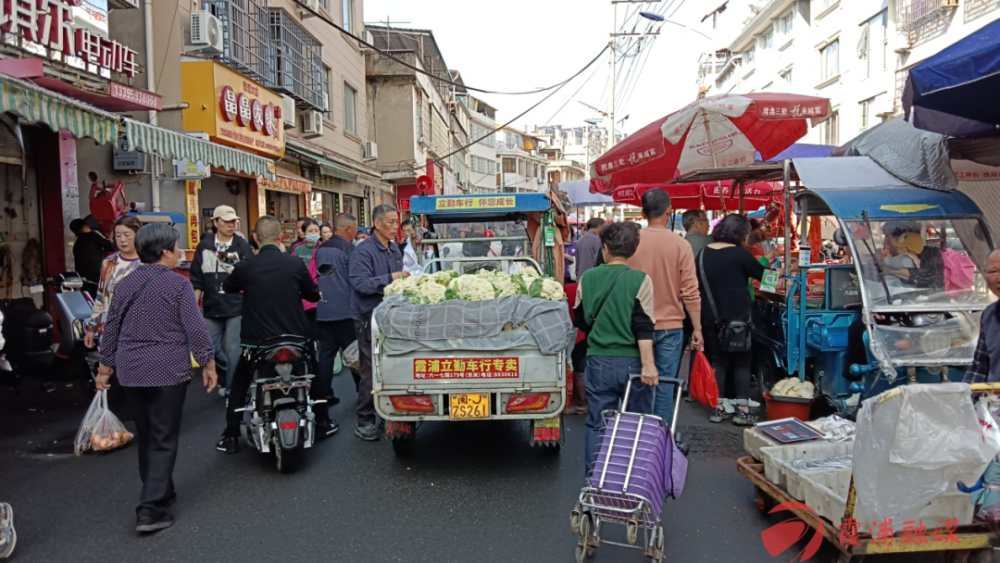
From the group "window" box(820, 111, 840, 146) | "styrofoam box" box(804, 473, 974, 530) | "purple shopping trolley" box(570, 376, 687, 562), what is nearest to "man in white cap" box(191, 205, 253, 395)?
"purple shopping trolley" box(570, 376, 687, 562)

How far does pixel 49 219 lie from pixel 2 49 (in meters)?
3.36

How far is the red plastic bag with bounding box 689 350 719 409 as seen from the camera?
6039 millimetres

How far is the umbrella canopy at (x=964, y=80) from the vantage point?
4566mm

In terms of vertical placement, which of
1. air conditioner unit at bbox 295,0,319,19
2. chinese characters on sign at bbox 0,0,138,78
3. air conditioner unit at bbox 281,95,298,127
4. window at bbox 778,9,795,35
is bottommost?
chinese characters on sign at bbox 0,0,138,78

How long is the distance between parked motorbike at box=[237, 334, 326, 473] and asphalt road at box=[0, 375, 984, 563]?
8.5 inches

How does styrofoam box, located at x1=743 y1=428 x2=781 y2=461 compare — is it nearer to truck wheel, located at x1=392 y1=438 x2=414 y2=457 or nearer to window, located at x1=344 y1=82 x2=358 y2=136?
truck wheel, located at x1=392 y1=438 x2=414 y2=457

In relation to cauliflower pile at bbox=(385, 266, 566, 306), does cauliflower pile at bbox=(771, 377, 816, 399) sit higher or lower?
lower

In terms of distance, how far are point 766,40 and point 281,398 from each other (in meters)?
32.5

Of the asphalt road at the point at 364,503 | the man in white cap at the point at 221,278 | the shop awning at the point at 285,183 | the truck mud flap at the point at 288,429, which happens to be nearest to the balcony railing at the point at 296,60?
the shop awning at the point at 285,183

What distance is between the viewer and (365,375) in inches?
236

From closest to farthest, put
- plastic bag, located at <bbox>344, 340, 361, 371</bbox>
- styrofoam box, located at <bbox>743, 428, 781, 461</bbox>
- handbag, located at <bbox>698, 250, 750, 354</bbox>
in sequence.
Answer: styrofoam box, located at <bbox>743, 428, 781, 461</bbox>
handbag, located at <bbox>698, 250, 750, 354</bbox>
plastic bag, located at <bbox>344, 340, 361, 371</bbox>

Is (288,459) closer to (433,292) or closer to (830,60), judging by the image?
(433,292)

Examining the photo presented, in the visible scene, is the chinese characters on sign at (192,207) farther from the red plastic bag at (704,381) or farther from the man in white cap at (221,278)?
the red plastic bag at (704,381)

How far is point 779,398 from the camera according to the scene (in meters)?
5.96
